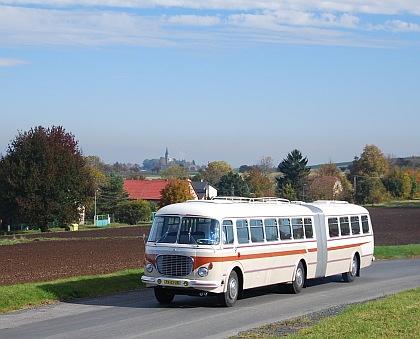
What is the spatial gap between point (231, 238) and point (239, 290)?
4.90ft

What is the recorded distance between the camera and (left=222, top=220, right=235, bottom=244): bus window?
18.7 meters

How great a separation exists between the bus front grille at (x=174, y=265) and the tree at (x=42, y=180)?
61.0 m

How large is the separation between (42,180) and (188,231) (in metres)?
61.6

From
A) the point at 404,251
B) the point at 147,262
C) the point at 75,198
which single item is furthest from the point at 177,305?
the point at 75,198

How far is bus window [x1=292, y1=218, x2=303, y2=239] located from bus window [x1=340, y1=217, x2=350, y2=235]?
138 inches

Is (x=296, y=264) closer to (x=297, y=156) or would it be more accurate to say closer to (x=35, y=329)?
(x=35, y=329)

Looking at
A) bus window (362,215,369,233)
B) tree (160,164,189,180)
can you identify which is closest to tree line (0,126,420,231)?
tree (160,164,189,180)

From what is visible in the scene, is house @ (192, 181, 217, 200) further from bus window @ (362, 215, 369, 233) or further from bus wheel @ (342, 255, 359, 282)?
bus wheel @ (342, 255, 359, 282)

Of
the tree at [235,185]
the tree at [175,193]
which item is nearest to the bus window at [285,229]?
the tree at [175,193]

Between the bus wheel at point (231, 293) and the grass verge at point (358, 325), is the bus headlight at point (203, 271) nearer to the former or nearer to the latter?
the bus wheel at point (231, 293)

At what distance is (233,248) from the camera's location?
61.6ft

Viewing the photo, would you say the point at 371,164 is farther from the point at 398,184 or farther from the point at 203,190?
the point at 203,190

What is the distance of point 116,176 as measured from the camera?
115312 millimetres

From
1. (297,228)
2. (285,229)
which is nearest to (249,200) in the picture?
(285,229)
